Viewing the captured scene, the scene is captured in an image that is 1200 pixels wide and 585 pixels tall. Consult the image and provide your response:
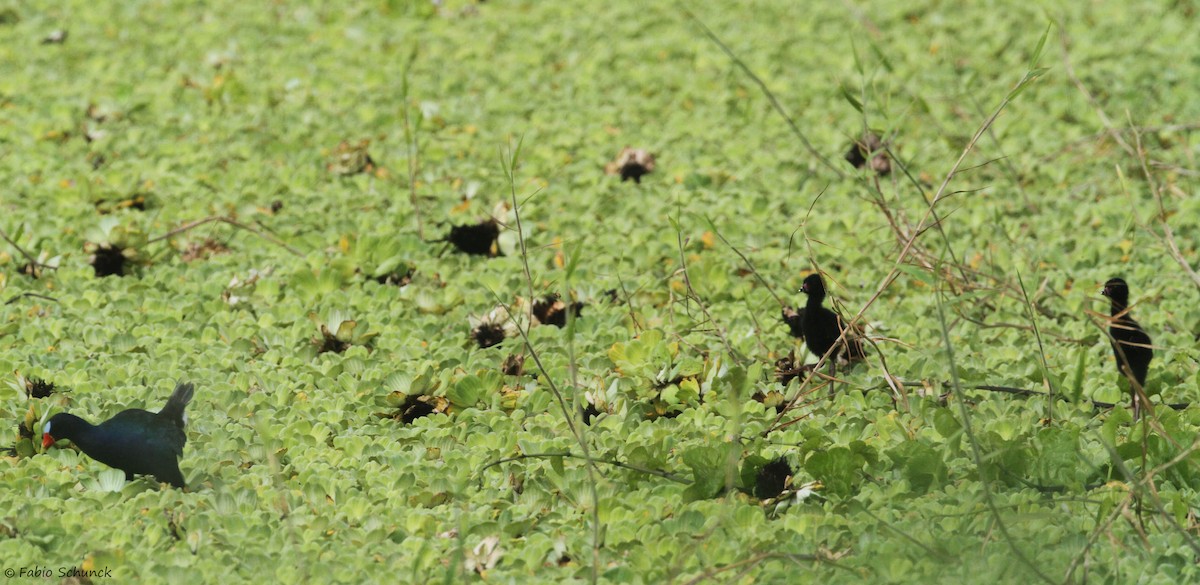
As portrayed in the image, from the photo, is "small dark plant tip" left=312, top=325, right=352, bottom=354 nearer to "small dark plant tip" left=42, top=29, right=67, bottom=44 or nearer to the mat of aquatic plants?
the mat of aquatic plants

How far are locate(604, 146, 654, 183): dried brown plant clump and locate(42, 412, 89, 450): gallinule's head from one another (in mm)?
1878

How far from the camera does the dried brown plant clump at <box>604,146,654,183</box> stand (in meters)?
3.71

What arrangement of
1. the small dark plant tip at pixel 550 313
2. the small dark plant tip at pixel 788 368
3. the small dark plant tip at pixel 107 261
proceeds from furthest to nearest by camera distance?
the small dark plant tip at pixel 107 261
the small dark plant tip at pixel 550 313
the small dark plant tip at pixel 788 368

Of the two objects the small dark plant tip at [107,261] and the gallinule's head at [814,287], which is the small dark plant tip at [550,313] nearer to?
the gallinule's head at [814,287]

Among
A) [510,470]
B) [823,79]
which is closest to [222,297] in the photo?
[510,470]

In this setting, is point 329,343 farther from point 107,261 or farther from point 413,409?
point 107,261

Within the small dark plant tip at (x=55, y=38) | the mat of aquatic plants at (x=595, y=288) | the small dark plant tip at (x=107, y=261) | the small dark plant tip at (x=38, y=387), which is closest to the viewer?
the mat of aquatic plants at (x=595, y=288)

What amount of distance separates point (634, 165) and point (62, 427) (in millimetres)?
1921

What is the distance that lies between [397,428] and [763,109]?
2.12 metres

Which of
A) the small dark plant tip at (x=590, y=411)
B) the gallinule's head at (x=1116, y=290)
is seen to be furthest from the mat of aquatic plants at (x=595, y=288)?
the gallinule's head at (x=1116, y=290)

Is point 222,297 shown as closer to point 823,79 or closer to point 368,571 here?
point 368,571

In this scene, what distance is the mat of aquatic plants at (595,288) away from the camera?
82.3 inches

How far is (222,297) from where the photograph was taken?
9.84 ft

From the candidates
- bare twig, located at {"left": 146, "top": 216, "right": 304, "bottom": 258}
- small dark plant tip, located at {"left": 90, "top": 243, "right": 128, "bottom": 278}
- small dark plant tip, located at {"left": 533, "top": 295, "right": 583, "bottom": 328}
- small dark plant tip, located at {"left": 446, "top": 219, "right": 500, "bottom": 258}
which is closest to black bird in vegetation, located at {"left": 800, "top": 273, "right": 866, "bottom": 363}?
small dark plant tip, located at {"left": 533, "top": 295, "right": 583, "bottom": 328}
